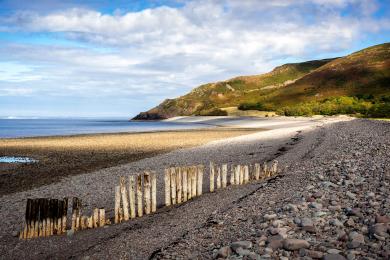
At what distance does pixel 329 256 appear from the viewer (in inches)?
253

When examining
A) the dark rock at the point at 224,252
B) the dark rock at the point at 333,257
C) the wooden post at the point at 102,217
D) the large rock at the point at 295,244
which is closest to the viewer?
the dark rock at the point at 333,257

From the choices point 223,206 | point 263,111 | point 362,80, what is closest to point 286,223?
point 223,206

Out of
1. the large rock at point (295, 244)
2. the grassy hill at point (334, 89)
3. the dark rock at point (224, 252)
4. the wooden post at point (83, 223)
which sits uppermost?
the grassy hill at point (334, 89)

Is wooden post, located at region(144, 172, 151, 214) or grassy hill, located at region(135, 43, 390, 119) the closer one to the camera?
wooden post, located at region(144, 172, 151, 214)

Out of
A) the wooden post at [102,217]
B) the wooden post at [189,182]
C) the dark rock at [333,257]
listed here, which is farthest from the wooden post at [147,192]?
the dark rock at [333,257]

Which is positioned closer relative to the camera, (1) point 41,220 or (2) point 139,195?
(1) point 41,220

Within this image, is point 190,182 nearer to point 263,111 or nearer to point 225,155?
point 225,155

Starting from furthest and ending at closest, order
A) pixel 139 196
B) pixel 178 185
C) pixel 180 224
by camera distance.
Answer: pixel 178 185
pixel 139 196
pixel 180 224

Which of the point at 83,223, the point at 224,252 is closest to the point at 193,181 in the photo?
the point at 83,223

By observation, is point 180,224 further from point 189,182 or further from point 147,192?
→ point 189,182

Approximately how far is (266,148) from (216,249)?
23.5 meters

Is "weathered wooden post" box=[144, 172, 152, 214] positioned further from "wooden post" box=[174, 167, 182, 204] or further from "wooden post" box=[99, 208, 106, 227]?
"wooden post" box=[99, 208, 106, 227]

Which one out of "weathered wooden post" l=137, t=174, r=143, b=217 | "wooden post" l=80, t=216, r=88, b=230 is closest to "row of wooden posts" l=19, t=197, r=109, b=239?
"wooden post" l=80, t=216, r=88, b=230

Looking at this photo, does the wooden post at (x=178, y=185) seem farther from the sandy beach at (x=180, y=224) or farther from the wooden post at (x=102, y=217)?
the wooden post at (x=102, y=217)
